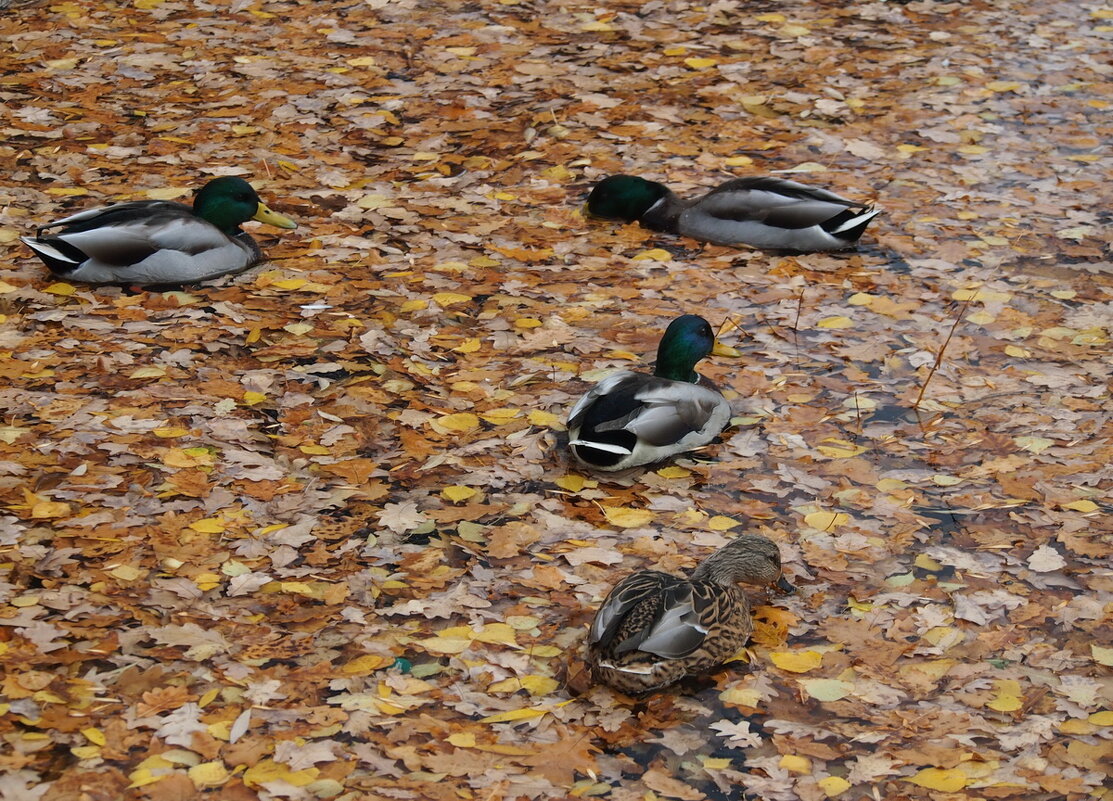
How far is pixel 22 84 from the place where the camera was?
9320mm

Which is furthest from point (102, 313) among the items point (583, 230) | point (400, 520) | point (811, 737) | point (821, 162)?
point (821, 162)

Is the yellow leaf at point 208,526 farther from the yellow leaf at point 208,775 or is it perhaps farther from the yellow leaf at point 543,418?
the yellow leaf at point 543,418

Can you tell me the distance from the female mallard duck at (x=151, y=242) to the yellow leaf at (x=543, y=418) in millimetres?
2219

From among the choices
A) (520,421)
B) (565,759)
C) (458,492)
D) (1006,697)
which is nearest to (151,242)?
(520,421)

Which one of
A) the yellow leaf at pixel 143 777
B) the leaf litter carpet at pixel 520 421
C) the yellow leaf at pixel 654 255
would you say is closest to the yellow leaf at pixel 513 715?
the leaf litter carpet at pixel 520 421

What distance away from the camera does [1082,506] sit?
5676mm

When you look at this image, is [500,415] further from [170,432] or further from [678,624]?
[678,624]

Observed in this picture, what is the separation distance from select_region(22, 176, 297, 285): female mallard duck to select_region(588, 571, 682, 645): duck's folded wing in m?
3.63

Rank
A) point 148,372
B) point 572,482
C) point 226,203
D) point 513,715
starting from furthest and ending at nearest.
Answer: point 226,203
point 148,372
point 572,482
point 513,715

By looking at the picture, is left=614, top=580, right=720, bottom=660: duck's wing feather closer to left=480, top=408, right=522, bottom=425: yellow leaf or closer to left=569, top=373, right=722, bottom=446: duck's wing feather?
left=569, top=373, right=722, bottom=446: duck's wing feather

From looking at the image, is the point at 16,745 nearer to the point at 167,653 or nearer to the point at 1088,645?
the point at 167,653

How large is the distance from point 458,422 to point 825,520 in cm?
182

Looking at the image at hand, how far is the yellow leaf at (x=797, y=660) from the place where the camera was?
15.6 feet

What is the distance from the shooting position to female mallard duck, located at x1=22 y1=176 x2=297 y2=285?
6.98m
